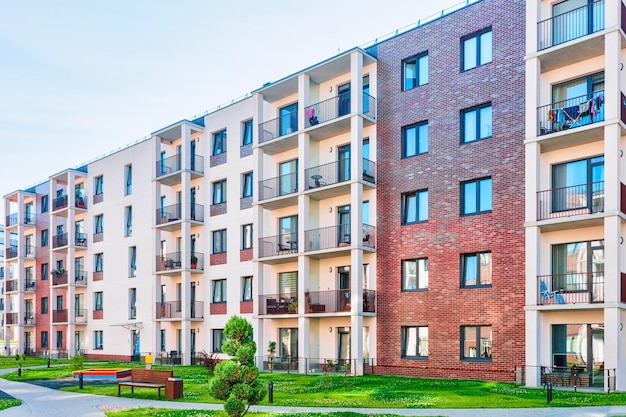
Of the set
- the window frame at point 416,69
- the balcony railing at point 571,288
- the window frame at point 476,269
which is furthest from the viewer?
the window frame at point 416,69

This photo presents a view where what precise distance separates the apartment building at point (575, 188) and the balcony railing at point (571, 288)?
33 millimetres

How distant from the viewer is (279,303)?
29484 millimetres

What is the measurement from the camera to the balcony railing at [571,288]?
65.8 feet

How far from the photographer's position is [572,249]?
2122cm

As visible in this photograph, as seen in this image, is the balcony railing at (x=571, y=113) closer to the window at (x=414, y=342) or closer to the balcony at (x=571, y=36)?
the balcony at (x=571, y=36)

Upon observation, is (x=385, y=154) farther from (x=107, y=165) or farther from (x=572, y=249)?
(x=107, y=165)

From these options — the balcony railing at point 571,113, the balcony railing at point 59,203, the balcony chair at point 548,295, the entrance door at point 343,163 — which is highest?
the balcony railing at point 571,113

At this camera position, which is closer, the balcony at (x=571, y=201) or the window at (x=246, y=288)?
the balcony at (x=571, y=201)

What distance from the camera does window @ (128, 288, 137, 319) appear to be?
40.1 m

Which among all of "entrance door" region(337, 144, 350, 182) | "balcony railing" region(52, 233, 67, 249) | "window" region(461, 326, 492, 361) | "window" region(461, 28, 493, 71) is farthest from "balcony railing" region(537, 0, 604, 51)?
"balcony railing" region(52, 233, 67, 249)

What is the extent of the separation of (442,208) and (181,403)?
1241 cm

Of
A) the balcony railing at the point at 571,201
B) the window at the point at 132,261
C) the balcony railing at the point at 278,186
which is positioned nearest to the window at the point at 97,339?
the window at the point at 132,261

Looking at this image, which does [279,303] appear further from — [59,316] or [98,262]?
[59,316]

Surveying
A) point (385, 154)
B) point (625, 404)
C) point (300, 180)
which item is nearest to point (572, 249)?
point (625, 404)
